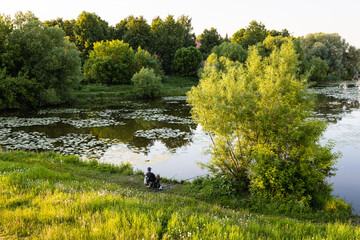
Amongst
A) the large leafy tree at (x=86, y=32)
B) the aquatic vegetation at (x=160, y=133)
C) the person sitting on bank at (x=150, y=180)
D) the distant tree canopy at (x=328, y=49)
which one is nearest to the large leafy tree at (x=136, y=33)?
the large leafy tree at (x=86, y=32)

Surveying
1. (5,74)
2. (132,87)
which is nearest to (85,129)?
(5,74)

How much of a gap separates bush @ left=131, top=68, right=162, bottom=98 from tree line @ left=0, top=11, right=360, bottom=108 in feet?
4.63

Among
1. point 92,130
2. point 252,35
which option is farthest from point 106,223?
point 252,35

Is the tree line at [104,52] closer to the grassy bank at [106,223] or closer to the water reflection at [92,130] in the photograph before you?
the water reflection at [92,130]

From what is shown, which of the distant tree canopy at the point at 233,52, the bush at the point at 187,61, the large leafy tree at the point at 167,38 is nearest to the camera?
the distant tree canopy at the point at 233,52

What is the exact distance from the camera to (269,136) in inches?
547

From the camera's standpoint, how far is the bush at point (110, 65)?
64500 millimetres

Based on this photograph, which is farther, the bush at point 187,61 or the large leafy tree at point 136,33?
the large leafy tree at point 136,33

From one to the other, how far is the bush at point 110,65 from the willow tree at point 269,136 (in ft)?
175

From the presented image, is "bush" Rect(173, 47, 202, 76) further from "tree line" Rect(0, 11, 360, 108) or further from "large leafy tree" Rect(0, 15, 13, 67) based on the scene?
"large leafy tree" Rect(0, 15, 13, 67)

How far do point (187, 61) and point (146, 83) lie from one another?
29.5 meters

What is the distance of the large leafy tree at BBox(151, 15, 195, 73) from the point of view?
9325cm

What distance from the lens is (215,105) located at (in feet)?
45.4

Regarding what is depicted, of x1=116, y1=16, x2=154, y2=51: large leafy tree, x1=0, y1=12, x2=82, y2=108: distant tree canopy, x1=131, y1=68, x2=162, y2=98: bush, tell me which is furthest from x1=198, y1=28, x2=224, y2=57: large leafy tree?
x1=0, y1=12, x2=82, y2=108: distant tree canopy
